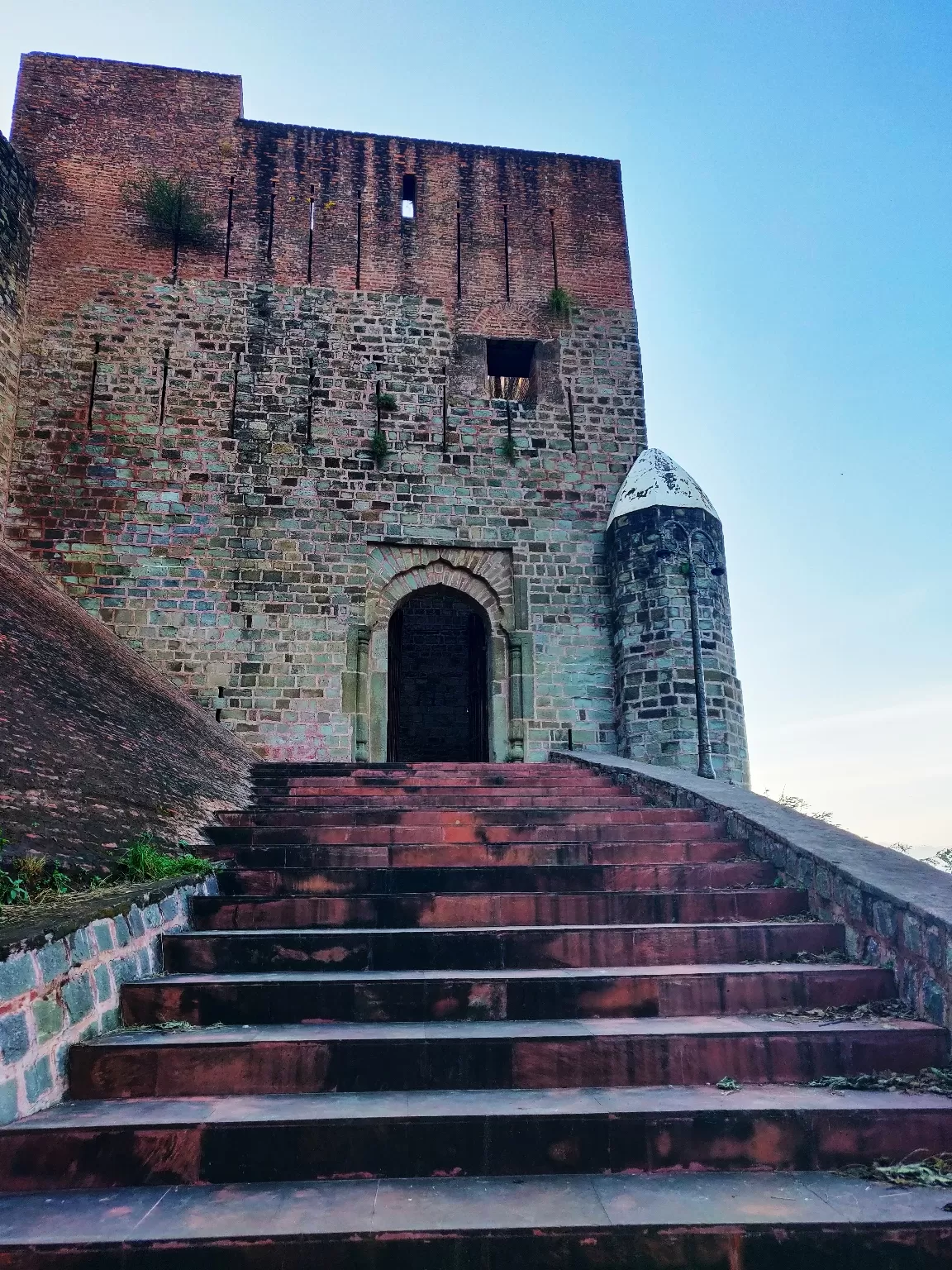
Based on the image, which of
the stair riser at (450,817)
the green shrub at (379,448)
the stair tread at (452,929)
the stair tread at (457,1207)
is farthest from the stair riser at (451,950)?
the green shrub at (379,448)

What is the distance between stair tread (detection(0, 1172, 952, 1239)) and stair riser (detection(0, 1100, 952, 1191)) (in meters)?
0.04

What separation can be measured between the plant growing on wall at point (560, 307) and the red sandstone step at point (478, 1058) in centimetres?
1101

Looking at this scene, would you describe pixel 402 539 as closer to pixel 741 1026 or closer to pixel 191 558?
pixel 191 558

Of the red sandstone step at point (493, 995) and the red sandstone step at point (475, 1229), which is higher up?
the red sandstone step at point (493, 995)

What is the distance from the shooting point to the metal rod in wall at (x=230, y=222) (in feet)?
38.3

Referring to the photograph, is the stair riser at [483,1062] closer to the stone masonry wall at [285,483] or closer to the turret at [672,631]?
the turret at [672,631]

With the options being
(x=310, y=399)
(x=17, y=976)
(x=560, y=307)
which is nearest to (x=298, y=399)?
(x=310, y=399)

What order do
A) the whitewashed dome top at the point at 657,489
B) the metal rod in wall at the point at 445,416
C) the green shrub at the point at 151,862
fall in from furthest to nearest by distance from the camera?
the metal rod in wall at the point at 445,416
the whitewashed dome top at the point at 657,489
the green shrub at the point at 151,862

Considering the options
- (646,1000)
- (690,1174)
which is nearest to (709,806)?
(646,1000)

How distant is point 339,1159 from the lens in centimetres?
251

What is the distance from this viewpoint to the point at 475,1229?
84.8 inches

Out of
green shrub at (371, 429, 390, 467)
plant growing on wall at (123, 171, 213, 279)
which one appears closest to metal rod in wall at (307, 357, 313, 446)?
green shrub at (371, 429, 390, 467)

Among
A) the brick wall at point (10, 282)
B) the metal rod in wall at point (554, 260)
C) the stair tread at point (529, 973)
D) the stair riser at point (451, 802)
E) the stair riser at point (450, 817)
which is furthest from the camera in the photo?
the metal rod in wall at point (554, 260)

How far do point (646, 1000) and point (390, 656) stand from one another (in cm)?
809
